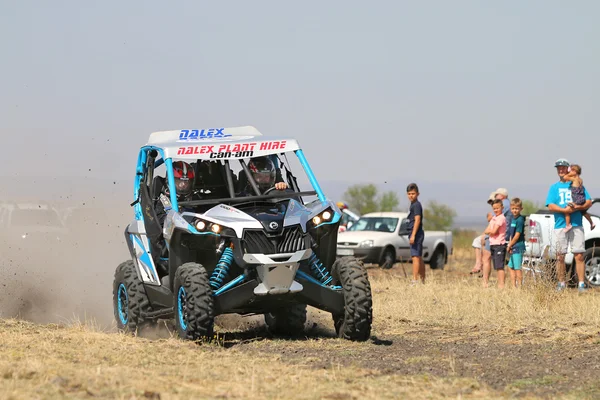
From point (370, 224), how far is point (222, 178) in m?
18.4

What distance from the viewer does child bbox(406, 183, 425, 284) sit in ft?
62.8

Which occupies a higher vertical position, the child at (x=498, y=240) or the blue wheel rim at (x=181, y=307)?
the child at (x=498, y=240)

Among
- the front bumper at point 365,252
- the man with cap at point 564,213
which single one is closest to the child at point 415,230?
the man with cap at point 564,213

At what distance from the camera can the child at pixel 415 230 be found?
19156mm

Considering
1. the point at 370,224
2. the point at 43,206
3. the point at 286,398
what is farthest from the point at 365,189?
the point at 286,398

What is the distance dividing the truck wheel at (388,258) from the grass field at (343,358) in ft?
45.0

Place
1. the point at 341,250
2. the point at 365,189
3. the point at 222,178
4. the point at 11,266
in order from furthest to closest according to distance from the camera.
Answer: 1. the point at 365,189
2. the point at 341,250
3. the point at 11,266
4. the point at 222,178

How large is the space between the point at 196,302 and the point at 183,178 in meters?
1.75

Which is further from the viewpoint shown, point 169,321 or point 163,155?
point 169,321

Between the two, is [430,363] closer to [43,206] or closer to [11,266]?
Result: [11,266]

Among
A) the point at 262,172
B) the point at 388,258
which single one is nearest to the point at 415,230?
the point at 262,172

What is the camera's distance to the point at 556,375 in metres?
9.05

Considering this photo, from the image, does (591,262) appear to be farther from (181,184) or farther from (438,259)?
(438,259)

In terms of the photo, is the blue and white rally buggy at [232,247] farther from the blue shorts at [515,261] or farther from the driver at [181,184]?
the blue shorts at [515,261]
